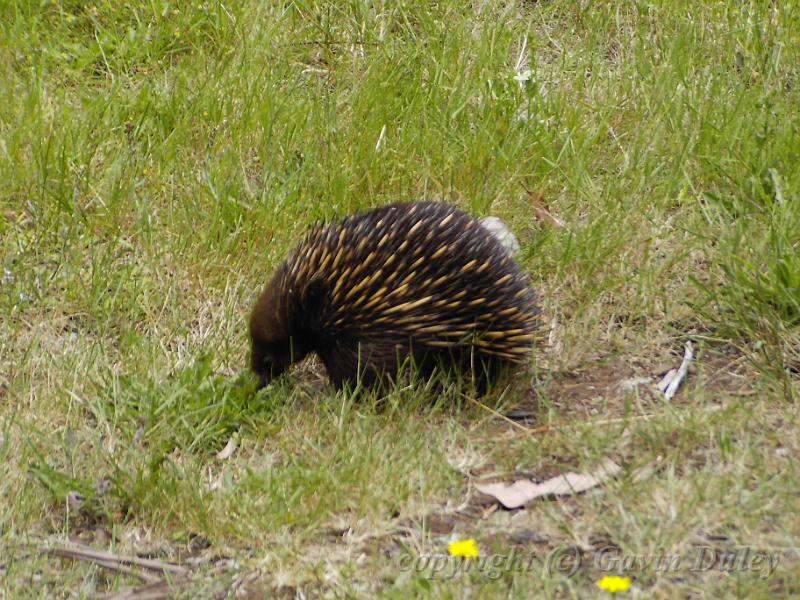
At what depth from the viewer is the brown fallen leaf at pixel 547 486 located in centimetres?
330

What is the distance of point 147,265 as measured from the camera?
15.5 feet

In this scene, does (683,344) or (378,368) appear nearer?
(378,368)

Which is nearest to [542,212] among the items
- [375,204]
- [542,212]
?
[542,212]

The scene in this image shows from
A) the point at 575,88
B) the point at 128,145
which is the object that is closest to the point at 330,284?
the point at 128,145

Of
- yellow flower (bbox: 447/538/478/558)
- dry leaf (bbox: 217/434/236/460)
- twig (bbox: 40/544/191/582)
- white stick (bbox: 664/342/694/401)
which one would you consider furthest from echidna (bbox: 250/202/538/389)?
→ yellow flower (bbox: 447/538/478/558)

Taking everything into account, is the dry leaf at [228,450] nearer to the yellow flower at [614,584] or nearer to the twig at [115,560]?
the twig at [115,560]

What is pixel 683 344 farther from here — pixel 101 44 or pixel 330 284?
pixel 101 44

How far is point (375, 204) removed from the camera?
497 centimetres

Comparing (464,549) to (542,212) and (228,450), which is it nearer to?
(228,450)

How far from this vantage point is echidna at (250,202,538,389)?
3961mm

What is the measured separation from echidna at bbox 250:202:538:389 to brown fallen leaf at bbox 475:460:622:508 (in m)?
0.68

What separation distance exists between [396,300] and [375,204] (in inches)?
43.6

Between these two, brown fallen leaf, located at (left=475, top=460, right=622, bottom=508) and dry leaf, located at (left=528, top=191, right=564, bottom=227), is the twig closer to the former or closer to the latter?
brown fallen leaf, located at (left=475, top=460, right=622, bottom=508)

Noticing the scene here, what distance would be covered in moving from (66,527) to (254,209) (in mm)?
1762
